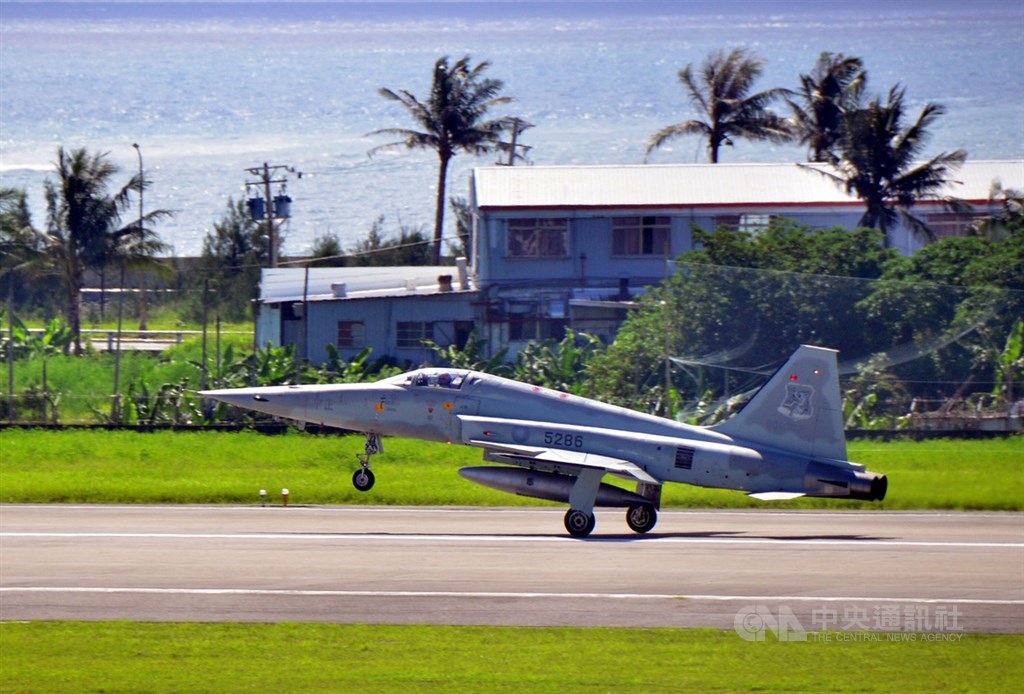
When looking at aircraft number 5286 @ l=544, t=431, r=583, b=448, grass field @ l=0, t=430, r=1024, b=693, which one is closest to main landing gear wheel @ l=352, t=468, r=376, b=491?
aircraft number 5286 @ l=544, t=431, r=583, b=448

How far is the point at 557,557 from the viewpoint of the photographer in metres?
19.5

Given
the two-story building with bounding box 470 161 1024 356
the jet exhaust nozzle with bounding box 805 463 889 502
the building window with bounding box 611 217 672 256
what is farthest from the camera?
the building window with bounding box 611 217 672 256

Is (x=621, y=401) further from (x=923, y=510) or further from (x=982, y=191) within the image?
(x=982, y=191)

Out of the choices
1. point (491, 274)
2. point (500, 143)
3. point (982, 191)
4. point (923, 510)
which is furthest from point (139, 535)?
point (500, 143)

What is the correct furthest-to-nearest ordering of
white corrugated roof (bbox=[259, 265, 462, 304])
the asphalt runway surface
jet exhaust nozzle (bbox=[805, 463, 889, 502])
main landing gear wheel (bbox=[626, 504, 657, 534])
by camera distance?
white corrugated roof (bbox=[259, 265, 462, 304]) < main landing gear wheel (bbox=[626, 504, 657, 534]) < jet exhaust nozzle (bbox=[805, 463, 889, 502]) < the asphalt runway surface

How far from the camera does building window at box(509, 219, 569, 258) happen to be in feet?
164

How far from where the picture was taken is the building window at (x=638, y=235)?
5000 centimetres

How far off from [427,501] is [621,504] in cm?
515

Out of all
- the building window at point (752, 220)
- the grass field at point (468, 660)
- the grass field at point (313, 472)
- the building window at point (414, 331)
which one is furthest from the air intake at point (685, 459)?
the building window at point (752, 220)

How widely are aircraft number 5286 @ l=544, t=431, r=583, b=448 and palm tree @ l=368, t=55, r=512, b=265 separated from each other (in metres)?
47.1

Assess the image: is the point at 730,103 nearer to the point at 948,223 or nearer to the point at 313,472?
the point at 948,223

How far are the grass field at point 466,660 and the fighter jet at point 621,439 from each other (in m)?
6.09

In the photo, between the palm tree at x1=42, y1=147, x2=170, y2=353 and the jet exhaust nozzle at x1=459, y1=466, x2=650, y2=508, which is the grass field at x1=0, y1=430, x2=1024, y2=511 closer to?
the jet exhaust nozzle at x1=459, y1=466, x2=650, y2=508

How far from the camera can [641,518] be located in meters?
22.1
